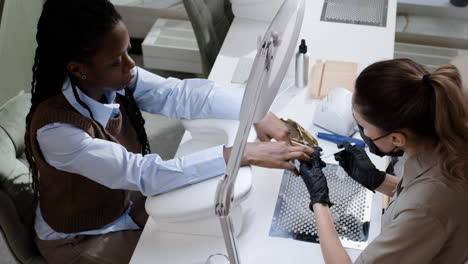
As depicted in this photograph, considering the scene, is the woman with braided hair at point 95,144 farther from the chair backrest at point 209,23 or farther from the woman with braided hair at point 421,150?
the chair backrest at point 209,23

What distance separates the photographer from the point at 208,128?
1.87 m

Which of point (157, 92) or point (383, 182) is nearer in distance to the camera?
point (383, 182)

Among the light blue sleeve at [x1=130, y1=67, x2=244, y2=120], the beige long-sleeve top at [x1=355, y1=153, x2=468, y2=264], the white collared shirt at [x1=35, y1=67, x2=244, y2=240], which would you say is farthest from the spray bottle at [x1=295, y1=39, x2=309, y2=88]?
the beige long-sleeve top at [x1=355, y1=153, x2=468, y2=264]

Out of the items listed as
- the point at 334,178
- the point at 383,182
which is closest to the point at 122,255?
the point at 334,178

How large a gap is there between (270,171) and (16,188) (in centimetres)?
78

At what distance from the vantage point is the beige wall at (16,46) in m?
2.53

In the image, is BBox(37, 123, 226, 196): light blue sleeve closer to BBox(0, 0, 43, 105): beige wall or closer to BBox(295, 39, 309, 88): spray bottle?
BBox(295, 39, 309, 88): spray bottle

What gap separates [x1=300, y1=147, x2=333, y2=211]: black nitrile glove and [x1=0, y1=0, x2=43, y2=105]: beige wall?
1476 mm

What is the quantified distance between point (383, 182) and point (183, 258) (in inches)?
24.5

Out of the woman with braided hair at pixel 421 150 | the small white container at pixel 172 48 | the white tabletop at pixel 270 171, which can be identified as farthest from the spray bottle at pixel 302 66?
the small white container at pixel 172 48

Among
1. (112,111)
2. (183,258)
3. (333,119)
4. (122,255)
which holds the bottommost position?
(122,255)

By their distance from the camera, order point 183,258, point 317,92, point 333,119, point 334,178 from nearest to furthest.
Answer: point 183,258 < point 334,178 < point 333,119 < point 317,92

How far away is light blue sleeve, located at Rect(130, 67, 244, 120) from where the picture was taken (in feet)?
6.14

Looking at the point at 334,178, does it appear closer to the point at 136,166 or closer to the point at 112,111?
the point at 136,166
